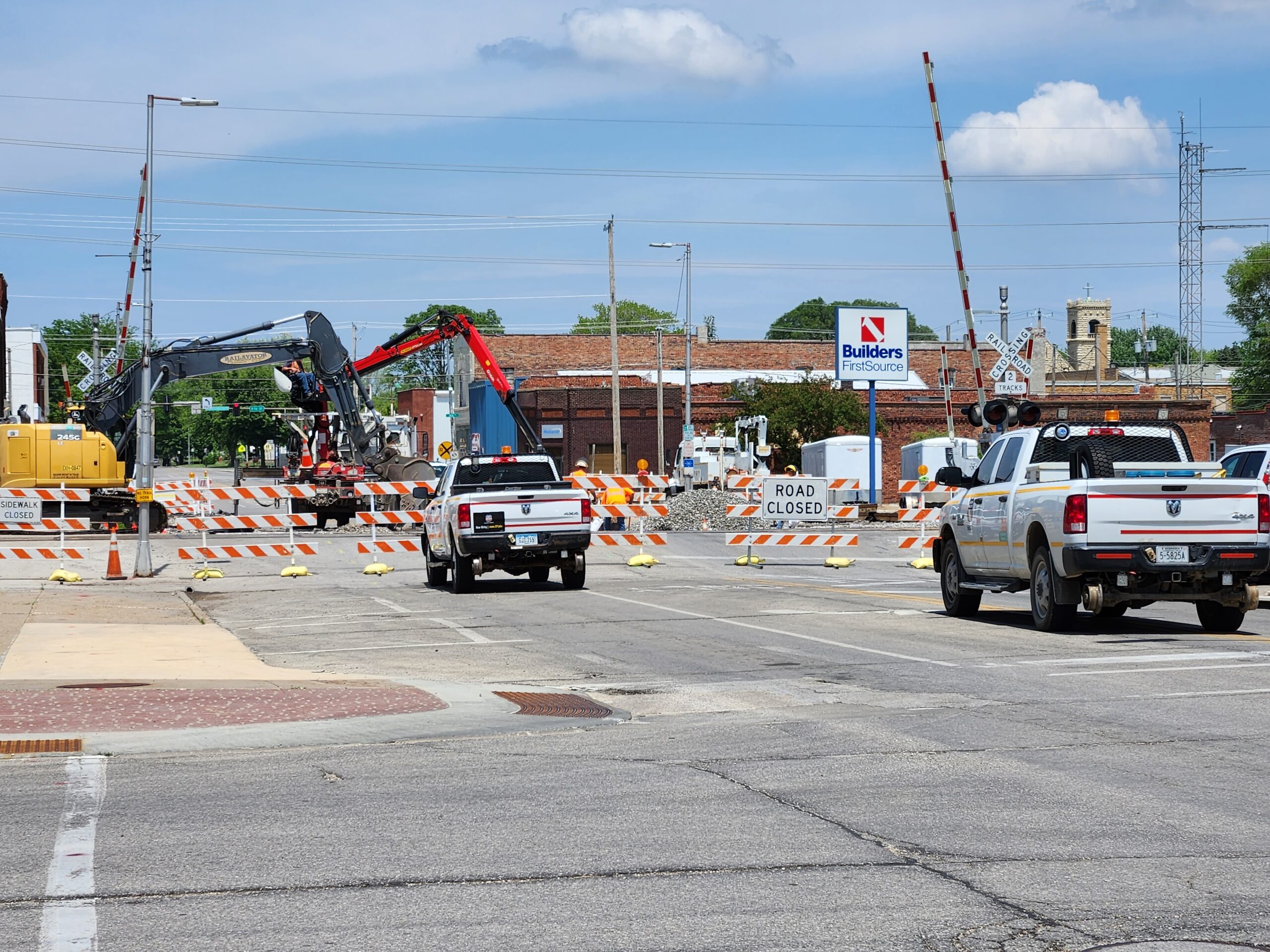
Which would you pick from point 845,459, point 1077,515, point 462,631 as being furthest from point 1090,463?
point 845,459

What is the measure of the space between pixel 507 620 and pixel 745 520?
28.4 metres

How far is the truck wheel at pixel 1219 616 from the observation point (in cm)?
1602

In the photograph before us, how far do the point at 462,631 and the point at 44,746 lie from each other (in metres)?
8.12

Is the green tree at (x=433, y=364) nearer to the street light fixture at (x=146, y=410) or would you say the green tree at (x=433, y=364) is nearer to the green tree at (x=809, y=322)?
the green tree at (x=809, y=322)

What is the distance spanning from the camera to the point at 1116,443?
16969 millimetres

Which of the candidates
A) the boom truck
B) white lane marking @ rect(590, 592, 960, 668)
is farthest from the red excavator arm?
white lane marking @ rect(590, 592, 960, 668)

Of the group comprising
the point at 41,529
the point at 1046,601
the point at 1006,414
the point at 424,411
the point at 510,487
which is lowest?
the point at 1046,601

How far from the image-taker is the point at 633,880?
590 centimetres

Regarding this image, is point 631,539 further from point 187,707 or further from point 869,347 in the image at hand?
point 869,347

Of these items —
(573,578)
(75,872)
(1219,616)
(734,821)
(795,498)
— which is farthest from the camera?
(795,498)

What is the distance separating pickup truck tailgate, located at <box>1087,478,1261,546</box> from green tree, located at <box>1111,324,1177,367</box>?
151 metres

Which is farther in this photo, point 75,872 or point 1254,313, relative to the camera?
point 1254,313

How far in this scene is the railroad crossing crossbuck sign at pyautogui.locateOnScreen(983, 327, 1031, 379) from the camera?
99.4 ft

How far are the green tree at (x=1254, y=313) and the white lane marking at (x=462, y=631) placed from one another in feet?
305
